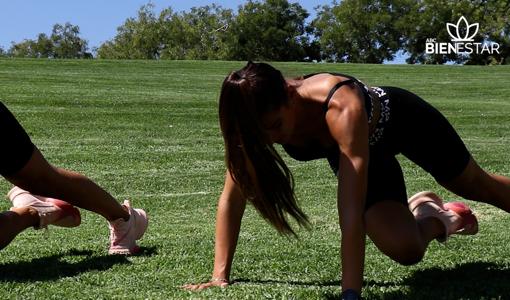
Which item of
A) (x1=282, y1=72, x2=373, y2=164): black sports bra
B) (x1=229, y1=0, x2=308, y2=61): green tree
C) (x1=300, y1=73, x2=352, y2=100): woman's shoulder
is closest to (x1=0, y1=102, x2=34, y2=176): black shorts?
(x1=282, y1=72, x2=373, y2=164): black sports bra

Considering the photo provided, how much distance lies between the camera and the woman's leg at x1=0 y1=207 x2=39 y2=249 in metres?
3.81

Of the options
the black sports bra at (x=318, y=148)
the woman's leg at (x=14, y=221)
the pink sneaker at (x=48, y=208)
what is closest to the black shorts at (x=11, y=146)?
the woman's leg at (x=14, y=221)

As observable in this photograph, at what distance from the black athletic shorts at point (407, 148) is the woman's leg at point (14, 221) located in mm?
1577

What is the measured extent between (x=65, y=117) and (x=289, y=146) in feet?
33.4

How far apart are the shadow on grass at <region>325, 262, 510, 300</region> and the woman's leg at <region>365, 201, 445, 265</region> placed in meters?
0.15

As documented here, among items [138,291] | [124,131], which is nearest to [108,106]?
[124,131]

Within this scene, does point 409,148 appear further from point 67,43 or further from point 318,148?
point 67,43

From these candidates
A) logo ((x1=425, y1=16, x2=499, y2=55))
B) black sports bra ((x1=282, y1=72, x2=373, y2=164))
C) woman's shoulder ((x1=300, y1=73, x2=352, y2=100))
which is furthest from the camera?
logo ((x1=425, y1=16, x2=499, y2=55))

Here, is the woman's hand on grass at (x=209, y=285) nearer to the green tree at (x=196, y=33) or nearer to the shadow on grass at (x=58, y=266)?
the shadow on grass at (x=58, y=266)

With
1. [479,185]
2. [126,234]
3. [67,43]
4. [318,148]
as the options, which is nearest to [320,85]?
[318,148]

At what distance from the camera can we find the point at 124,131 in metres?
11.8

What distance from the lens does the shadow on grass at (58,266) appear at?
12.1ft

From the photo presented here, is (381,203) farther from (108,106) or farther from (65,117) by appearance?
(108,106)

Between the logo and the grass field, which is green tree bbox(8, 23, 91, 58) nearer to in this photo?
the logo
